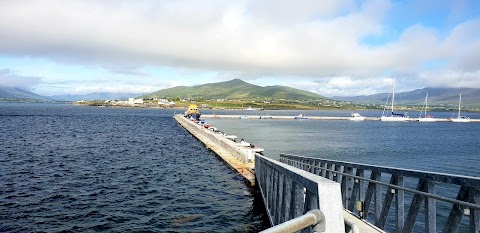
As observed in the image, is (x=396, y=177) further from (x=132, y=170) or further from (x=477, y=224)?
(x=132, y=170)

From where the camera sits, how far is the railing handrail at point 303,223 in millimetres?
3850

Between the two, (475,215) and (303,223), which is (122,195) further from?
(303,223)

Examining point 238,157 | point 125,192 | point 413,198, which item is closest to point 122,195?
point 125,192

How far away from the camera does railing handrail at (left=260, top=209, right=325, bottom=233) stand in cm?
385

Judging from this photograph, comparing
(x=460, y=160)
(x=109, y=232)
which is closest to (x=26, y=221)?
(x=109, y=232)

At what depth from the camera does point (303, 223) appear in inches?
168

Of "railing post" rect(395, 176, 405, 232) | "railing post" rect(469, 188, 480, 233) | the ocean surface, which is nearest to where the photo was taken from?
"railing post" rect(469, 188, 480, 233)

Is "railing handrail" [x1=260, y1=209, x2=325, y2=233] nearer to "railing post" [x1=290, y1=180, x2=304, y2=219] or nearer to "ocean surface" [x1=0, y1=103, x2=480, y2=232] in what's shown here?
"railing post" [x1=290, y1=180, x2=304, y2=219]

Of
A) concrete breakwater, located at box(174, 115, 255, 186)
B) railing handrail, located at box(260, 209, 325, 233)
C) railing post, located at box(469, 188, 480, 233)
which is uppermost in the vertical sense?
railing handrail, located at box(260, 209, 325, 233)

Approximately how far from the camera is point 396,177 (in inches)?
367

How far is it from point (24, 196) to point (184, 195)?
10.0 m

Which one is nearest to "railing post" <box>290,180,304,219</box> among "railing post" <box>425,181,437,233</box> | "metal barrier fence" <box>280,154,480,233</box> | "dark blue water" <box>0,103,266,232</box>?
"metal barrier fence" <box>280,154,480,233</box>

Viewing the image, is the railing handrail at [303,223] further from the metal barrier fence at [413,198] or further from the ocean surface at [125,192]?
the ocean surface at [125,192]

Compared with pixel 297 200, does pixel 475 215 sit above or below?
above
